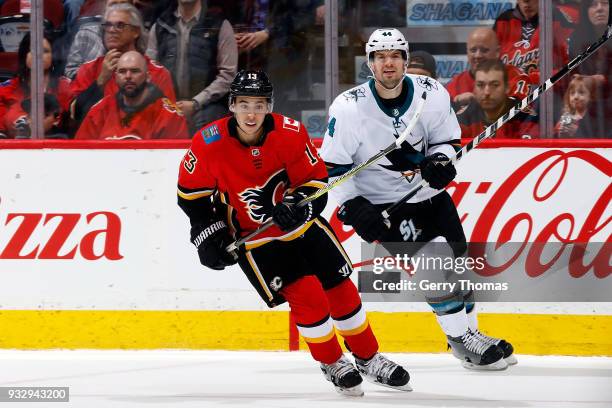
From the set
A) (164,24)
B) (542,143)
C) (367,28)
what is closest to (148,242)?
(164,24)

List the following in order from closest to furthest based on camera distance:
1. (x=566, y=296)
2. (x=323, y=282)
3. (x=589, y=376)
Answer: (x=323, y=282), (x=589, y=376), (x=566, y=296)

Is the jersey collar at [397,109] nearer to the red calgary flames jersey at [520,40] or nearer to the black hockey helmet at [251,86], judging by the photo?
the black hockey helmet at [251,86]

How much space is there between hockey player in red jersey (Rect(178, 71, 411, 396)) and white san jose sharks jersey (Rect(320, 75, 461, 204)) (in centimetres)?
42

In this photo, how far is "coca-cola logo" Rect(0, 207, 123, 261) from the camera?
5336mm

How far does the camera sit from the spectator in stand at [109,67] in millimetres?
5469

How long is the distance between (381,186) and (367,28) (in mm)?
869

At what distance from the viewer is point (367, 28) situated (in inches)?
213

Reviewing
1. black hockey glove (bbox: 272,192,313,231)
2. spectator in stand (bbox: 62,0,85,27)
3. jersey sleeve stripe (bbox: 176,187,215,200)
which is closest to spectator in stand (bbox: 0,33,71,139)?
spectator in stand (bbox: 62,0,85,27)

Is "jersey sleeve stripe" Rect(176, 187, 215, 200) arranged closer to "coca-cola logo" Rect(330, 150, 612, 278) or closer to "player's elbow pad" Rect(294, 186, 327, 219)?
"player's elbow pad" Rect(294, 186, 327, 219)

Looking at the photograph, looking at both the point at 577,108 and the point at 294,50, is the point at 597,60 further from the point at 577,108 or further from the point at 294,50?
the point at 294,50

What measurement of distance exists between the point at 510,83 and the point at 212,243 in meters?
1.75

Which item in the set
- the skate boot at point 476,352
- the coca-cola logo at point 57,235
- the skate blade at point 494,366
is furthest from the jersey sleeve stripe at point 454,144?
the coca-cola logo at point 57,235

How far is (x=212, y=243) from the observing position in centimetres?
418

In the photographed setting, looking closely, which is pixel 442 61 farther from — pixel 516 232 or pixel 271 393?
pixel 271 393
